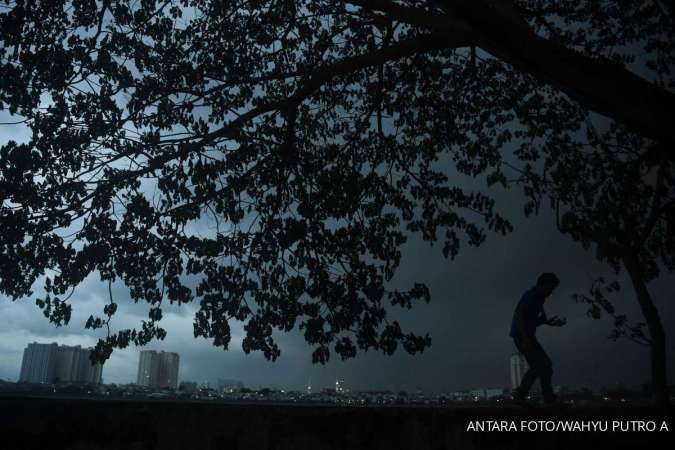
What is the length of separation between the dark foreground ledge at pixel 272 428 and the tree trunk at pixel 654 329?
5.47m

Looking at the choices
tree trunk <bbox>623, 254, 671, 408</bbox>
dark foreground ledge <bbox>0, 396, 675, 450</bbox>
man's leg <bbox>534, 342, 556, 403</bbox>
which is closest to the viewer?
dark foreground ledge <bbox>0, 396, 675, 450</bbox>

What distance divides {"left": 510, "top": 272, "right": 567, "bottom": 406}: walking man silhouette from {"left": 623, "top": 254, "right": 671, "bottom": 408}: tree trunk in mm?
2894

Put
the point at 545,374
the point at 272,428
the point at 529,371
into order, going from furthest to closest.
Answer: the point at 529,371 < the point at 545,374 < the point at 272,428

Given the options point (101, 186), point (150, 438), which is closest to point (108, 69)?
point (101, 186)

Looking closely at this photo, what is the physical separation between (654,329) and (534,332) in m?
3.36

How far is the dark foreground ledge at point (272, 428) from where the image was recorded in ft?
10.3

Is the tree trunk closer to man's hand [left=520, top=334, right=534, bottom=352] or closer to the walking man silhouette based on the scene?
the walking man silhouette

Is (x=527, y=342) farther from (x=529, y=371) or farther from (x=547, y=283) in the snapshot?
(x=547, y=283)

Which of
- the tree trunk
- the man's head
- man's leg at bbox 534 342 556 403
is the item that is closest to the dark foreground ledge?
man's leg at bbox 534 342 556 403

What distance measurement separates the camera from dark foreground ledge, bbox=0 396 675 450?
3.12 metres

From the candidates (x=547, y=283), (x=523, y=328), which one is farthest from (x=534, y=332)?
(x=547, y=283)

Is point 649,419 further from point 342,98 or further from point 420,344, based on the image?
point 342,98

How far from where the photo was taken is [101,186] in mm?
6301

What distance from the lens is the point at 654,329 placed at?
8.33 metres
